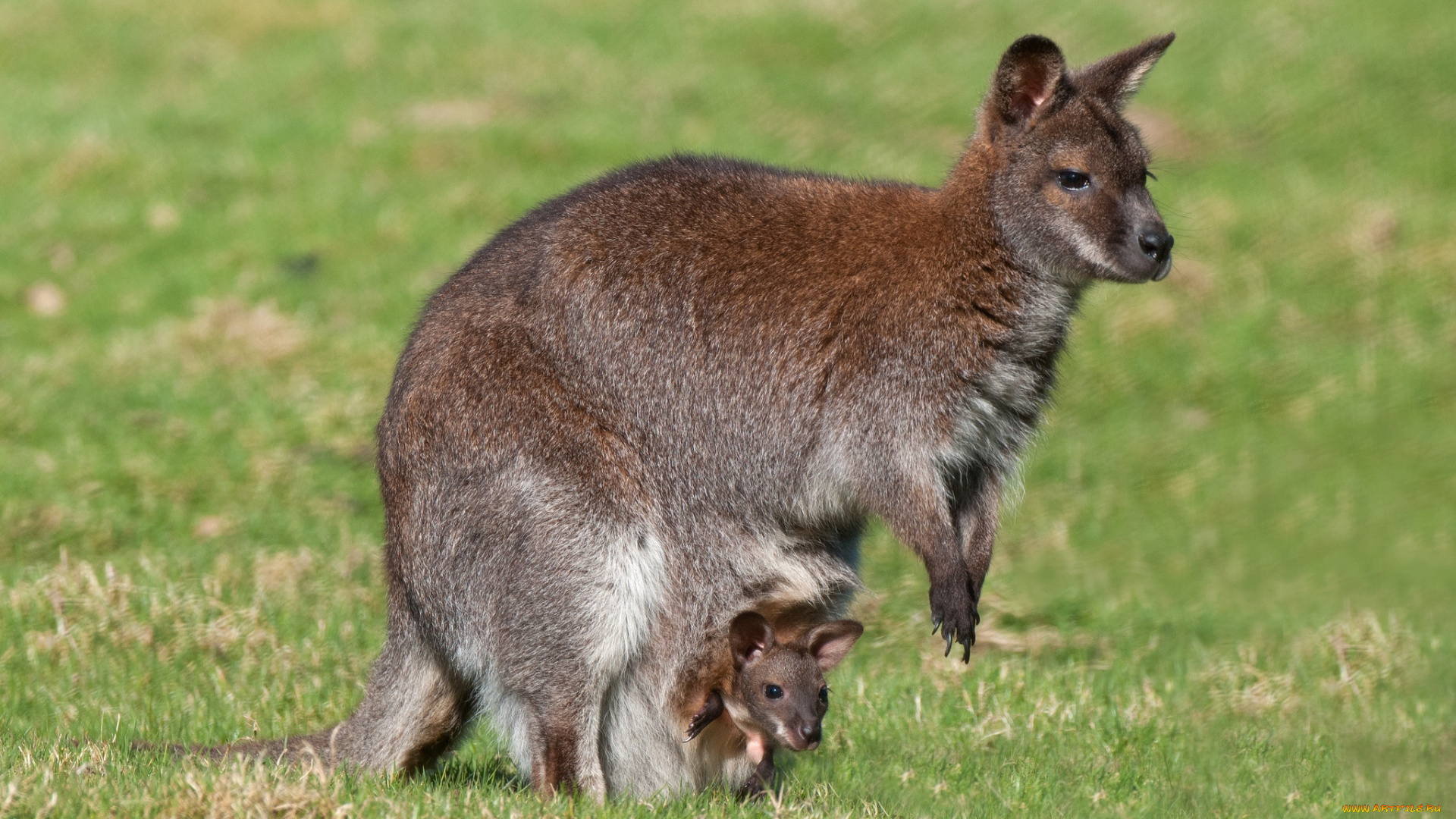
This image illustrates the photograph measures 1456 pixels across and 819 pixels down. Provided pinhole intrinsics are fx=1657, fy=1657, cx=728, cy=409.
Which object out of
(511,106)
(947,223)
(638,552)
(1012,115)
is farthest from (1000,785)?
(511,106)

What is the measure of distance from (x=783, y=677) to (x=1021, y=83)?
2167 mm

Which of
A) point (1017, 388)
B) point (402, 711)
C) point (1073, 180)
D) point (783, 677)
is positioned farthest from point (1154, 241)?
point (402, 711)

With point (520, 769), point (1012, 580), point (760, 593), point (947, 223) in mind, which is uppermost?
point (947, 223)

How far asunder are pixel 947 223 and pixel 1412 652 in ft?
9.85

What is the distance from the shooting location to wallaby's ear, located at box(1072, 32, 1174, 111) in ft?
18.7

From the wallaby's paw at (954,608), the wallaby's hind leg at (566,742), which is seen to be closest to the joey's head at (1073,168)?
the wallaby's paw at (954,608)

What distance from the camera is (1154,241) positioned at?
17.7ft

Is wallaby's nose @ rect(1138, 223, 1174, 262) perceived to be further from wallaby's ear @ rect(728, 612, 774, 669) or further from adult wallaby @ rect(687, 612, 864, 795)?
wallaby's ear @ rect(728, 612, 774, 669)

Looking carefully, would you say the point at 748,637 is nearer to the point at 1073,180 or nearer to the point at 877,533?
→ the point at 1073,180

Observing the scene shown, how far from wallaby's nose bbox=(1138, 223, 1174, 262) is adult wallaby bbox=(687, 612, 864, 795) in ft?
5.24

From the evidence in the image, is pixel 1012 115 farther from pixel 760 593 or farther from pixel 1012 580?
pixel 1012 580

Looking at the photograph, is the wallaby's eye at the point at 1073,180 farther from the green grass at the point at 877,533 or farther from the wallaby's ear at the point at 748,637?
the green grass at the point at 877,533

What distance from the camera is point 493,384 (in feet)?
17.8

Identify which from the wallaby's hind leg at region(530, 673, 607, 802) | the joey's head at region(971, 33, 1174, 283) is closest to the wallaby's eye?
the joey's head at region(971, 33, 1174, 283)
